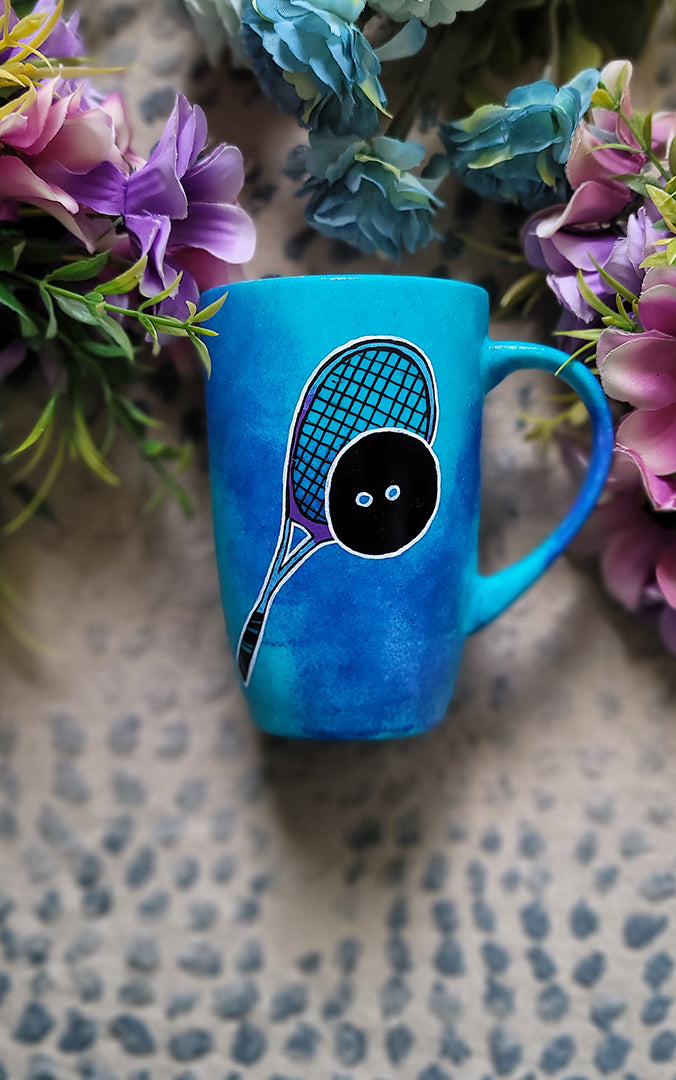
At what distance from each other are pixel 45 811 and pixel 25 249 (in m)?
0.43

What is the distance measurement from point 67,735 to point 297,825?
7.9 inches

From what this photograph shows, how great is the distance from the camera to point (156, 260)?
0.53m

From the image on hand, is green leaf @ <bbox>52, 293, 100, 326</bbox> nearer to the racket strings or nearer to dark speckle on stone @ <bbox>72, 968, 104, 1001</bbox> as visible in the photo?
the racket strings

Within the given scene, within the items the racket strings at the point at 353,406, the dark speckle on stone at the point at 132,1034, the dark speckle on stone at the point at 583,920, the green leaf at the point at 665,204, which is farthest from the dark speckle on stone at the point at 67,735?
the green leaf at the point at 665,204

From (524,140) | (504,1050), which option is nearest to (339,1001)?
(504,1050)

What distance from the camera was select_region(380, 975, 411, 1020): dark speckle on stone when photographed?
0.67 metres

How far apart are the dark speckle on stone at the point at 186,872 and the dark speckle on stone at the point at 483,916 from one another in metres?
0.23

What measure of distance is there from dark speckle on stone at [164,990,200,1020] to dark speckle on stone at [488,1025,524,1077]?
9.3 inches

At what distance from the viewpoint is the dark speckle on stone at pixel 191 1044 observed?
2.19 ft

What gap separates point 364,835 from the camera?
69 centimetres

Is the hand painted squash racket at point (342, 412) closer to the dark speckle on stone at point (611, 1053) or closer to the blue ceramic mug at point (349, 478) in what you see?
the blue ceramic mug at point (349, 478)

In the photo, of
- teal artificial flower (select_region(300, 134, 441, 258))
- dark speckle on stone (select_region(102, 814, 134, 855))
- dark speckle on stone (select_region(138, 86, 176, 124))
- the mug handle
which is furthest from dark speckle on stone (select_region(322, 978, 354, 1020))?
dark speckle on stone (select_region(138, 86, 176, 124))

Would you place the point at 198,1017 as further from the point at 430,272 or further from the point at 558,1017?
the point at 430,272

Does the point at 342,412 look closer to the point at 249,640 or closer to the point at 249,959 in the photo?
the point at 249,640
